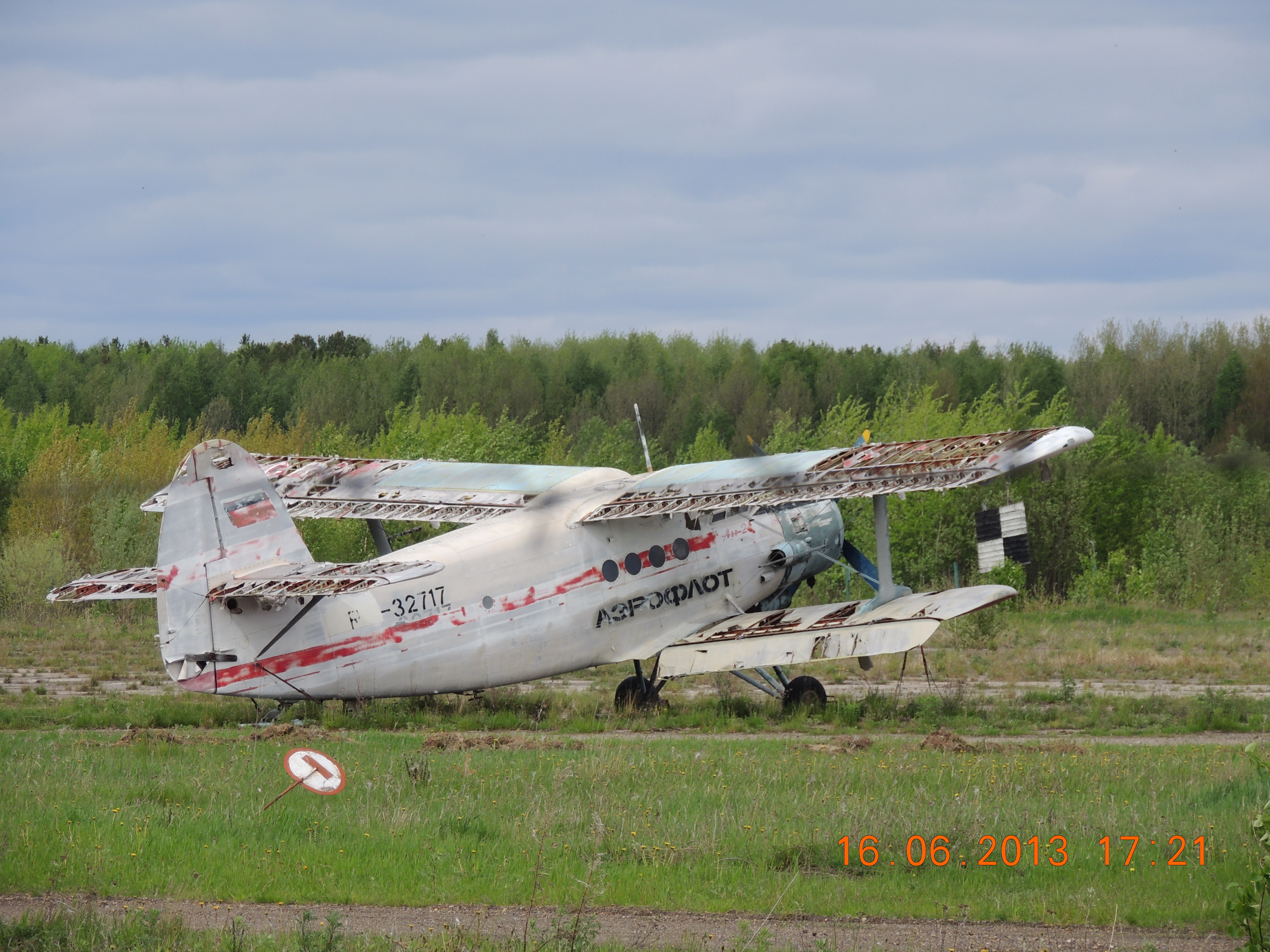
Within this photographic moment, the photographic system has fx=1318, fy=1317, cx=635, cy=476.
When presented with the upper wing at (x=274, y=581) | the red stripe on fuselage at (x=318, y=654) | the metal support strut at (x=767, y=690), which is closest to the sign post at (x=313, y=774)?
the upper wing at (x=274, y=581)

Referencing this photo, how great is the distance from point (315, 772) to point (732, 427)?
193ft

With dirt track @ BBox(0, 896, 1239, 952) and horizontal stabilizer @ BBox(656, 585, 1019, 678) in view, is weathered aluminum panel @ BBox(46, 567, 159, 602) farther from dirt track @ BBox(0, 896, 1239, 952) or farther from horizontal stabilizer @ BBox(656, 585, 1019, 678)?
dirt track @ BBox(0, 896, 1239, 952)

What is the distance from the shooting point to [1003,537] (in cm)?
1603

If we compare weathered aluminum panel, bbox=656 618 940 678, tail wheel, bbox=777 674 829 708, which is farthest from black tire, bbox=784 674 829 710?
weathered aluminum panel, bbox=656 618 940 678

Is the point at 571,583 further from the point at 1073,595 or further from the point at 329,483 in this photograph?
the point at 1073,595

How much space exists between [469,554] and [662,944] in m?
10.3

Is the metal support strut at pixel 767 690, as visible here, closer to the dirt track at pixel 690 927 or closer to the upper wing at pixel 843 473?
the upper wing at pixel 843 473

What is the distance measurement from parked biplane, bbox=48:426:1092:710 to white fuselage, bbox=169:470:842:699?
27mm

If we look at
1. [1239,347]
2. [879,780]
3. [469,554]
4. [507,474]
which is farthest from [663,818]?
[1239,347]

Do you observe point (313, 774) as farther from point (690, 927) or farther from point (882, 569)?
point (882, 569)

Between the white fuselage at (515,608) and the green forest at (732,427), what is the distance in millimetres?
5609

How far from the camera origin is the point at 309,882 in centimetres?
920

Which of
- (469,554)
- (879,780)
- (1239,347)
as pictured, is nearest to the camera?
(879,780)

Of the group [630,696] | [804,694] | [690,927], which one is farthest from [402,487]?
[690,927]
